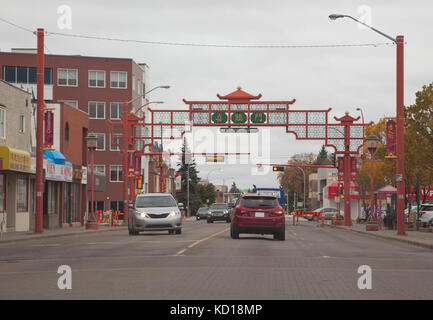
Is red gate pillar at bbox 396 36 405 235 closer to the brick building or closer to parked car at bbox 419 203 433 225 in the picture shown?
parked car at bbox 419 203 433 225

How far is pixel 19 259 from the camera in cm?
1945

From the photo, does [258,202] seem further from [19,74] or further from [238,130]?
[19,74]

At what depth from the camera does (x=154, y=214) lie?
31453mm

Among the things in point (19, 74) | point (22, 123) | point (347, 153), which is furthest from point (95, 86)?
point (22, 123)

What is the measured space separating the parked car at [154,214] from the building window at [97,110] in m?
54.6

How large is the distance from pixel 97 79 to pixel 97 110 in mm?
3466

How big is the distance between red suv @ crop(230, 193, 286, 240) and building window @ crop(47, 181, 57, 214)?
20677 mm

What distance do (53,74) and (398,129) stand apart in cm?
5626

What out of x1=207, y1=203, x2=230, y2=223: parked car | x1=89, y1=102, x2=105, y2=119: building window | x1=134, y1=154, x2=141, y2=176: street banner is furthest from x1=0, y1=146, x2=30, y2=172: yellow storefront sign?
x1=89, y1=102, x2=105, y2=119: building window

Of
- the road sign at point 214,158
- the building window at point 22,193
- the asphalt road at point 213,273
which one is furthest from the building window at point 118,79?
the asphalt road at point 213,273

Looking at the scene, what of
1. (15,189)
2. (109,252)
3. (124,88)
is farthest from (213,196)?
(109,252)

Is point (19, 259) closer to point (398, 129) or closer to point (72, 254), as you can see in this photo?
point (72, 254)

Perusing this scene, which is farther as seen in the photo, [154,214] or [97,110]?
[97,110]
